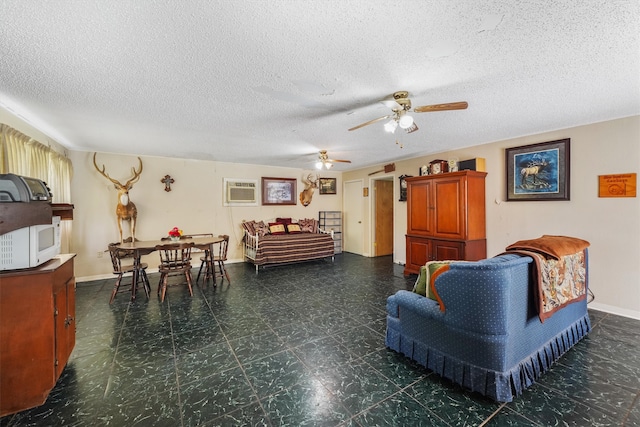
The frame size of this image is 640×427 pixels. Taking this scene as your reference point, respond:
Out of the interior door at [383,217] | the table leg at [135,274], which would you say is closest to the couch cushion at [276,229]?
the interior door at [383,217]

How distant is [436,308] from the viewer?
6.53 ft

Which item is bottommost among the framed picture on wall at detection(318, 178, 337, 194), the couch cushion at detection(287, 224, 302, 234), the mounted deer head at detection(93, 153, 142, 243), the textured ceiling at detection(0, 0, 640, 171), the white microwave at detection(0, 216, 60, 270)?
the couch cushion at detection(287, 224, 302, 234)

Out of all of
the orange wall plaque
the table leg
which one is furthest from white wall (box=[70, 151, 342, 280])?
the orange wall plaque

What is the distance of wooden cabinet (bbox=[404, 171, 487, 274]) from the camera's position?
4.11 metres

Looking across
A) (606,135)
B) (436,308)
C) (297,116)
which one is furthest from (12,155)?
(606,135)

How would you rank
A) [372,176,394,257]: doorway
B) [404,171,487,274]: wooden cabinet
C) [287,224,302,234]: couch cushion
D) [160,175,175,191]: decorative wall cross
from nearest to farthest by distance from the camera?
1. [404,171,487,274]: wooden cabinet
2. [160,175,175,191]: decorative wall cross
3. [287,224,302,234]: couch cushion
4. [372,176,394,257]: doorway

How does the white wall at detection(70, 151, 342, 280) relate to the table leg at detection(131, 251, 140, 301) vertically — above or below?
above

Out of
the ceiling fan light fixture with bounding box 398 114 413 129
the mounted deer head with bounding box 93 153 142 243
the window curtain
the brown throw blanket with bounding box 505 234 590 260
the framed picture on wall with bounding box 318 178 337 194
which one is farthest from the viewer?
the framed picture on wall with bounding box 318 178 337 194

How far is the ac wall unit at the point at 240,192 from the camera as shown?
19.9ft

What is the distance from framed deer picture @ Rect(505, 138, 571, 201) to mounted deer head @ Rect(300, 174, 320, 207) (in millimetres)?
4244

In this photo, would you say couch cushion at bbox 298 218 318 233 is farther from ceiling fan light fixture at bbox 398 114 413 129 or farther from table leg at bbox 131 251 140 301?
ceiling fan light fixture at bbox 398 114 413 129

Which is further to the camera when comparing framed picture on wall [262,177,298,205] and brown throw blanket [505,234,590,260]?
framed picture on wall [262,177,298,205]

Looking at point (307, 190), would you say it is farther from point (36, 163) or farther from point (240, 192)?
point (36, 163)

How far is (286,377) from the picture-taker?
6.60 ft
